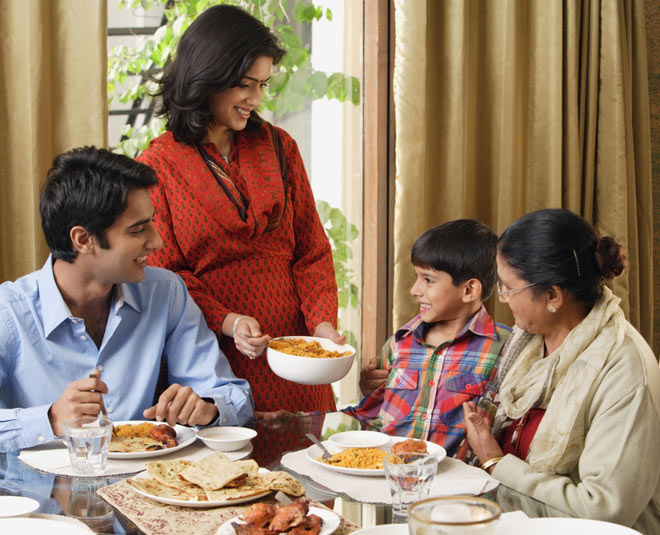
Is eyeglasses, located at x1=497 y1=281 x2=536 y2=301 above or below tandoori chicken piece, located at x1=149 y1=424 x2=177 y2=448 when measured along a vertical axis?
above

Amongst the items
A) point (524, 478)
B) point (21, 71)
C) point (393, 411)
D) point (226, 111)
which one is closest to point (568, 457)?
point (524, 478)

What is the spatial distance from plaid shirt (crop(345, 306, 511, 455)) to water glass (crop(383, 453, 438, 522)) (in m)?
0.85

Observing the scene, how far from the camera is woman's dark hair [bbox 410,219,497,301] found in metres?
2.19

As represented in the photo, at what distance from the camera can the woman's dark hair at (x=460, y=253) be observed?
7.19 feet

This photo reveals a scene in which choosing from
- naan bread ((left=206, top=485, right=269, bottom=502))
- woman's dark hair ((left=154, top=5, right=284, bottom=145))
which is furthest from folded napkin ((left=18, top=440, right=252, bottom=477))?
woman's dark hair ((left=154, top=5, right=284, bottom=145))

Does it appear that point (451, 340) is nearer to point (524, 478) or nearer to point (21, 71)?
point (524, 478)

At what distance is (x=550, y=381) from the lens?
172 centimetres

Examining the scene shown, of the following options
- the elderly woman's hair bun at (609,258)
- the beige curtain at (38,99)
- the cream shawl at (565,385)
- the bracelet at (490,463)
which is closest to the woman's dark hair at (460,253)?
the cream shawl at (565,385)

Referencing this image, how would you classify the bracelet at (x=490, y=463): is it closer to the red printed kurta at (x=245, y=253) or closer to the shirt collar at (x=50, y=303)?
the red printed kurta at (x=245, y=253)

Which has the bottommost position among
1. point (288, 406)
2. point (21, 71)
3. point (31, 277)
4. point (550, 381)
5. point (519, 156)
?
point (288, 406)

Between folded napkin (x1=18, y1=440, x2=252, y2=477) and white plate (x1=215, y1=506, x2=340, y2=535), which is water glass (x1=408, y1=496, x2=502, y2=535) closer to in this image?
white plate (x1=215, y1=506, x2=340, y2=535)

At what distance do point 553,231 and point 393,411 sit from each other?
0.72 meters

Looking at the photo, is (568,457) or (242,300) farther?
(242,300)

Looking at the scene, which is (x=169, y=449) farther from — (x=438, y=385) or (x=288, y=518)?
(x=438, y=385)
